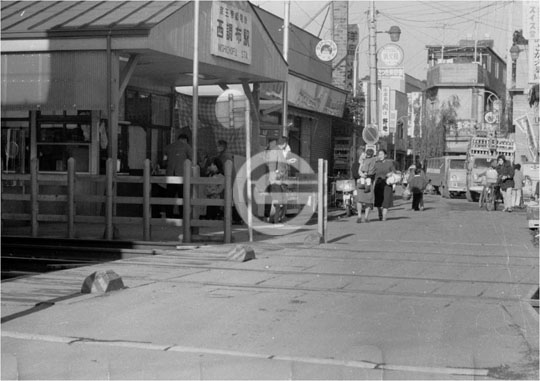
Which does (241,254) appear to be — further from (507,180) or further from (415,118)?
(415,118)

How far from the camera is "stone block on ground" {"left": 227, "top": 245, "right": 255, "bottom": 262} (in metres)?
12.9

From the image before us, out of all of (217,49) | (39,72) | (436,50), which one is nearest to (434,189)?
(217,49)

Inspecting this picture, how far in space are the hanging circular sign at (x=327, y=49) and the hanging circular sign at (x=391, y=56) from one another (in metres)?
1.90

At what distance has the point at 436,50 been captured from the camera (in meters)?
111

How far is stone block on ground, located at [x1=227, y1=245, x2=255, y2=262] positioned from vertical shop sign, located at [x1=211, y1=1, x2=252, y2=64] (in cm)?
692

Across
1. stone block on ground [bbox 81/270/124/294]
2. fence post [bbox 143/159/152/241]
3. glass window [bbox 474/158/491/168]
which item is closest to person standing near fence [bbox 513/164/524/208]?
glass window [bbox 474/158/491/168]

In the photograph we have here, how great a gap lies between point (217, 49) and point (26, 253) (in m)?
6.70

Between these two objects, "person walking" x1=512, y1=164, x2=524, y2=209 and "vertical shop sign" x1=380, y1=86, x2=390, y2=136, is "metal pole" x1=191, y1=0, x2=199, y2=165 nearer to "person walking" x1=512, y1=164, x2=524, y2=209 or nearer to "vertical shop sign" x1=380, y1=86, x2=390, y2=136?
"person walking" x1=512, y1=164, x2=524, y2=209

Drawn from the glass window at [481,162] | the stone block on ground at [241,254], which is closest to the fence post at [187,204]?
the stone block on ground at [241,254]

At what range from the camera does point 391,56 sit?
32.5 metres

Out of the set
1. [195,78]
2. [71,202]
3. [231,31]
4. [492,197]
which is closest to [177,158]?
[195,78]

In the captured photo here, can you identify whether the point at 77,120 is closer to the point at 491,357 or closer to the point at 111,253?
the point at 111,253

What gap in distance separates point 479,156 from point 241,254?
2856cm

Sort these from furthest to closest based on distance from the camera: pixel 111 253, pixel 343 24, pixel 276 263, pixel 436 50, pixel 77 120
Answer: pixel 436 50, pixel 343 24, pixel 77 120, pixel 111 253, pixel 276 263
